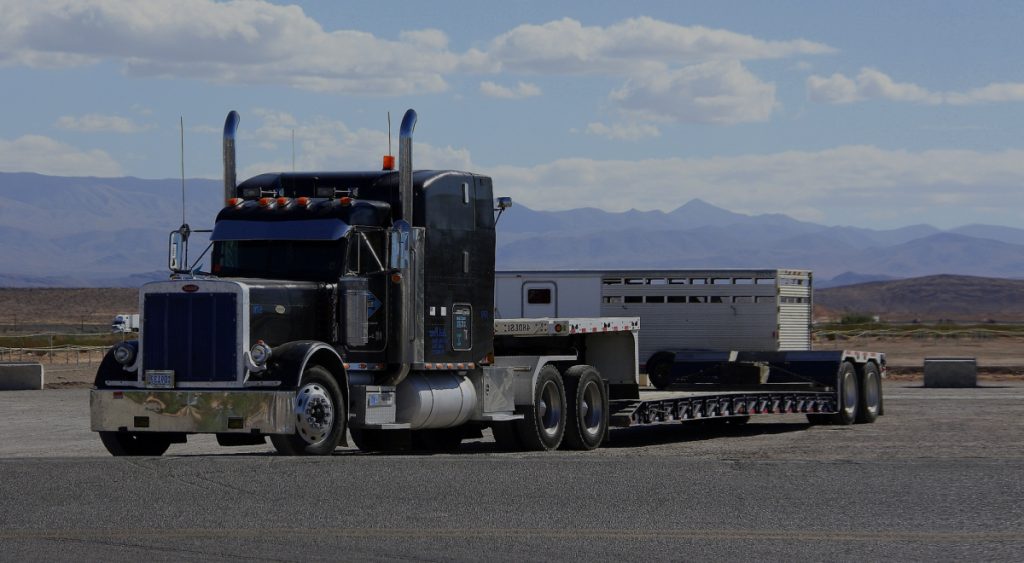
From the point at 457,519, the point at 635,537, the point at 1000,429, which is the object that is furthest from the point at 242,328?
the point at 1000,429

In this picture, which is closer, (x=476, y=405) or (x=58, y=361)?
(x=476, y=405)

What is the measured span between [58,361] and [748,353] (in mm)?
38992

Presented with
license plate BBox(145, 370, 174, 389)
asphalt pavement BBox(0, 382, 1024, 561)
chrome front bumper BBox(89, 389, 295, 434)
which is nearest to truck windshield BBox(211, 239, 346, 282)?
license plate BBox(145, 370, 174, 389)

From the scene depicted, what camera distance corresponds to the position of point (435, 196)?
709 inches

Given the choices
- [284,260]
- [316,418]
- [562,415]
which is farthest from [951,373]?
[316,418]

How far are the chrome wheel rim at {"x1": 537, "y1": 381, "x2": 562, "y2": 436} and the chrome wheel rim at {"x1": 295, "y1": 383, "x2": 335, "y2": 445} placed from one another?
3.44 meters

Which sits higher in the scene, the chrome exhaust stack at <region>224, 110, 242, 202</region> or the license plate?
the chrome exhaust stack at <region>224, 110, 242, 202</region>

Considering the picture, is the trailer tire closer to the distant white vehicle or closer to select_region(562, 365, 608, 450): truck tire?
select_region(562, 365, 608, 450): truck tire

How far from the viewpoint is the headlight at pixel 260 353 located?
16.0m

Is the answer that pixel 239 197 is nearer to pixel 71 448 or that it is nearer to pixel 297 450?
pixel 297 450

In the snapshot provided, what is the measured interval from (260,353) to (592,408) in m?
5.37

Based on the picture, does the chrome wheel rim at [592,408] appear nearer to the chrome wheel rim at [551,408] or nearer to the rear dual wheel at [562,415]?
the rear dual wheel at [562,415]

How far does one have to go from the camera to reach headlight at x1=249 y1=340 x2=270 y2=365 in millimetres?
15984

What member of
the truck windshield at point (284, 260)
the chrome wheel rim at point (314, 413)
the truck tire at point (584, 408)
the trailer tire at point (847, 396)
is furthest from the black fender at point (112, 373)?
the trailer tire at point (847, 396)
